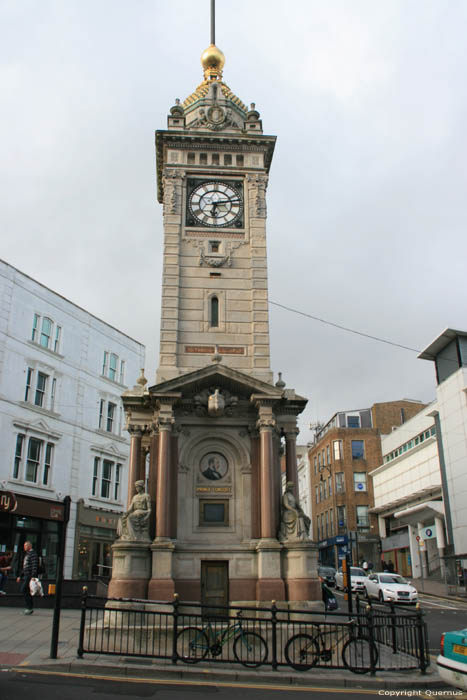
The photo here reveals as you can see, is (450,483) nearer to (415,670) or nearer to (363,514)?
(363,514)

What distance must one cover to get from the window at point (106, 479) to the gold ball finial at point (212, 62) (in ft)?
76.3

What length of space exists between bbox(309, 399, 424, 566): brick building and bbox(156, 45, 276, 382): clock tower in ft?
149

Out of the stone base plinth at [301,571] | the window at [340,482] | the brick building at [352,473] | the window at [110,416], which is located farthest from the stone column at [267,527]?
the window at [340,482]

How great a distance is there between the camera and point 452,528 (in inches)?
1742

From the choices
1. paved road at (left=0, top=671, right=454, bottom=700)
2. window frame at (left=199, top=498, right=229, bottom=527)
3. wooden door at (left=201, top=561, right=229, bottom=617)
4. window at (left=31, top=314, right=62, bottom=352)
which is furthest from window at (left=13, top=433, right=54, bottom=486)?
paved road at (left=0, top=671, right=454, bottom=700)

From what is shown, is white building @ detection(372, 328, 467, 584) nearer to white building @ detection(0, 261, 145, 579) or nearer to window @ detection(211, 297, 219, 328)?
white building @ detection(0, 261, 145, 579)

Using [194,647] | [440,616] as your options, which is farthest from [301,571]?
[440,616]

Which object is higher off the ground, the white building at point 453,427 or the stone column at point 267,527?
the white building at point 453,427

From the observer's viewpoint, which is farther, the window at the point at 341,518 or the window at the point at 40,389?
the window at the point at 341,518

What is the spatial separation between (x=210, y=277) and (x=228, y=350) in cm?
322

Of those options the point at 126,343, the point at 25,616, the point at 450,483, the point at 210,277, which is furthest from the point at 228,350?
the point at 450,483

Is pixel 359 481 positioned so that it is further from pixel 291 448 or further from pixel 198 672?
pixel 198 672

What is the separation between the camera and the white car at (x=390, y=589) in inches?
1147

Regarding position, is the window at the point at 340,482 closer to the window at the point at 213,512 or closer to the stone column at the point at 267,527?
the window at the point at 213,512
